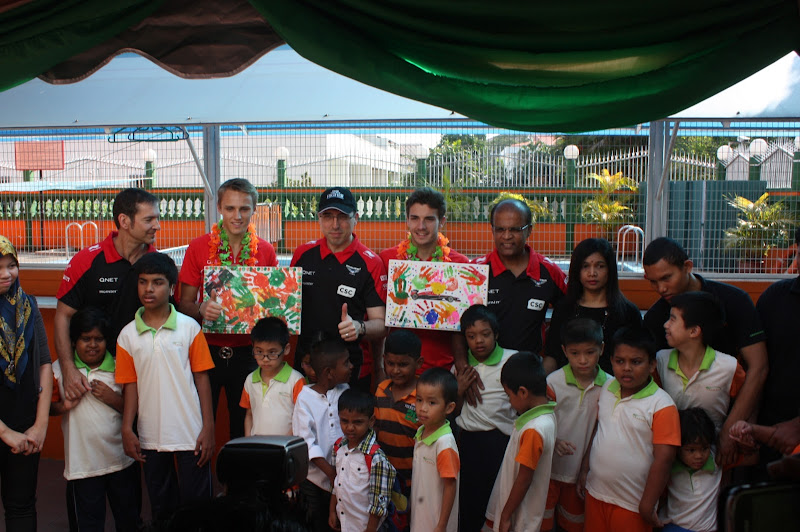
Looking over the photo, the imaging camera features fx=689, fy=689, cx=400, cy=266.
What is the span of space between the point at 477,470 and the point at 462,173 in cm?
239

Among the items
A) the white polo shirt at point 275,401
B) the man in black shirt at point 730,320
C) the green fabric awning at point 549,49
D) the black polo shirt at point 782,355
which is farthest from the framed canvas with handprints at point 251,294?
the black polo shirt at point 782,355

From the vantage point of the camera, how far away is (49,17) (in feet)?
9.21

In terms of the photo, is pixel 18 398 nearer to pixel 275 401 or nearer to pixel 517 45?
pixel 275 401

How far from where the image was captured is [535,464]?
319 cm

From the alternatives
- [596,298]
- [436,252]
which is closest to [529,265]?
[596,298]

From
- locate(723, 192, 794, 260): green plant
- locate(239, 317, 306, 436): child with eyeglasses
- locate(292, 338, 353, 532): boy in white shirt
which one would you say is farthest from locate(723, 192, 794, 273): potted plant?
locate(239, 317, 306, 436): child with eyeglasses

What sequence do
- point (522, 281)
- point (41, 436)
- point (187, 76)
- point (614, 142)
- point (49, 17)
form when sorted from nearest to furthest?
1. point (49, 17)
2. point (187, 76)
3. point (41, 436)
4. point (522, 281)
5. point (614, 142)

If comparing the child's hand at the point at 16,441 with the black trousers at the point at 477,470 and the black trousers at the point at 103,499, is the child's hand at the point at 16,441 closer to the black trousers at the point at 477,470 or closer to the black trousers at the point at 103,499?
the black trousers at the point at 103,499

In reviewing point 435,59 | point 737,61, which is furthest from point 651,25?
point 435,59

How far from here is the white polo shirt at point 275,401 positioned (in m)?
3.77

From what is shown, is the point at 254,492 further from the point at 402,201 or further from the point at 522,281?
the point at 402,201

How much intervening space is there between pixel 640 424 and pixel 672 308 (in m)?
0.57

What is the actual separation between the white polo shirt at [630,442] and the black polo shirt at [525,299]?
71 centimetres

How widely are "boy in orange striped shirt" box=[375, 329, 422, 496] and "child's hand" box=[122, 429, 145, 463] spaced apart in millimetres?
1312
